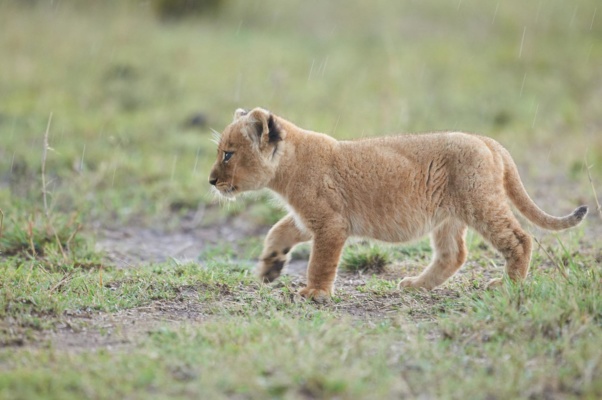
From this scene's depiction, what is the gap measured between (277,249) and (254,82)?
24.0 ft

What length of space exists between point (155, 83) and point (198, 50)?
2.08 metres

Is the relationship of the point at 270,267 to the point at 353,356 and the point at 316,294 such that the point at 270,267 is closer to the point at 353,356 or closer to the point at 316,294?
the point at 316,294

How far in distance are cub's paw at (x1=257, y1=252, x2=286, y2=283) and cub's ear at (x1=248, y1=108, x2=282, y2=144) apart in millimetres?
825

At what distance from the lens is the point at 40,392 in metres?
3.47

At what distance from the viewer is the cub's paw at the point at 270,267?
569cm

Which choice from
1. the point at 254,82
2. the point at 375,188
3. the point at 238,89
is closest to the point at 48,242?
the point at 375,188

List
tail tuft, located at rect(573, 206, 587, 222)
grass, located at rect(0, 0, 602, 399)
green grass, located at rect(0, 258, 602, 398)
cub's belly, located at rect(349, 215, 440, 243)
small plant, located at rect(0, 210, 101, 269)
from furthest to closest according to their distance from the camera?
small plant, located at rect(0, 210, 101, 269) → cub's belly, located at rect(349, 215, 440, 243) → tail tuft, located at rect(573, 206, 587, 222) → grass, located at rect(0, 0, 602, 399) → green grass, located at rect(0, 258, 602, 398)

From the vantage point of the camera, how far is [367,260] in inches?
249

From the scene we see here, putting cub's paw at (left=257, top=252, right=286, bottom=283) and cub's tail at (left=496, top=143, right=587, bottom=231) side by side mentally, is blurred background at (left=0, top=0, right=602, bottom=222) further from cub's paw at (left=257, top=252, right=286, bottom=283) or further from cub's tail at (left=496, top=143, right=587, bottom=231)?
cub's tail at (left=496, top=143, right=587, bottom=231)

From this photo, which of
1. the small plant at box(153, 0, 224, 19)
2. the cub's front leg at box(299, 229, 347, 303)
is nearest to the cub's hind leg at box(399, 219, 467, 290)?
the cub's front leg at box(299, 229, 347, 303)

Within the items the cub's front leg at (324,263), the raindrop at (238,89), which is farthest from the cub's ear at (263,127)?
the raindrop at (238,89)

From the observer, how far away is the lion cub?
17.4 feet

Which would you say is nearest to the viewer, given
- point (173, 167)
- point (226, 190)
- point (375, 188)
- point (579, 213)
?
point (579, 213)

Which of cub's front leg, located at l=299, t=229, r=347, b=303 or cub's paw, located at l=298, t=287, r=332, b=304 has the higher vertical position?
cub's front leg, located at l=299, t=229, r=347, b=303
